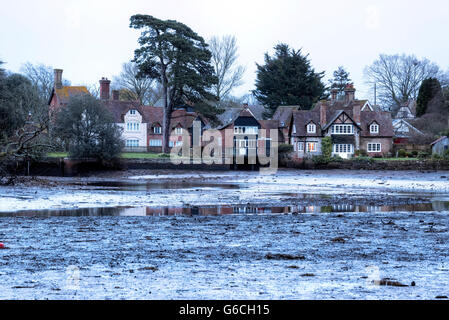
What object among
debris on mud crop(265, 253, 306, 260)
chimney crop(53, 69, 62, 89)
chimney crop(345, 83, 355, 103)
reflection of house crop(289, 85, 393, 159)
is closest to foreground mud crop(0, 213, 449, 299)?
debris on mud crop(265, 253, 306, 260)

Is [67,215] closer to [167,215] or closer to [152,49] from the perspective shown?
[167,215]

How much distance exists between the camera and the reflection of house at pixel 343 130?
3233 inches

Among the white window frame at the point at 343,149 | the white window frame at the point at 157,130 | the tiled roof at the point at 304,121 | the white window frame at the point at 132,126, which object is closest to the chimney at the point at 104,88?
the white window frame at the point at 132,126

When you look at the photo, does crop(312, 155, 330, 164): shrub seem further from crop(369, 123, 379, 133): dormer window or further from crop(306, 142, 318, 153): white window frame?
crop(369, 123, 379, 133): dormer window

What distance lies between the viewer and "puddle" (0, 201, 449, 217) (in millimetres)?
20938

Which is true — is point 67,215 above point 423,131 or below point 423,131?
below

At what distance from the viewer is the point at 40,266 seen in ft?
32.8

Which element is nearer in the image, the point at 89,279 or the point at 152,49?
the point at 89,279

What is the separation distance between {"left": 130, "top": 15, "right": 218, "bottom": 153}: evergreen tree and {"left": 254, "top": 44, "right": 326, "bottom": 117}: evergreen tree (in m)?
20.9

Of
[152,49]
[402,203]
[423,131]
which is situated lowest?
[402,203]

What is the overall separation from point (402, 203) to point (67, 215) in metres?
13.9

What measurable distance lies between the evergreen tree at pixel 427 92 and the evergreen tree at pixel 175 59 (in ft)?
119

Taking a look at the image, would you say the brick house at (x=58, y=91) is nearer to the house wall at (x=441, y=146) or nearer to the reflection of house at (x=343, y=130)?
the reflection of house at (x=343, y=130)
